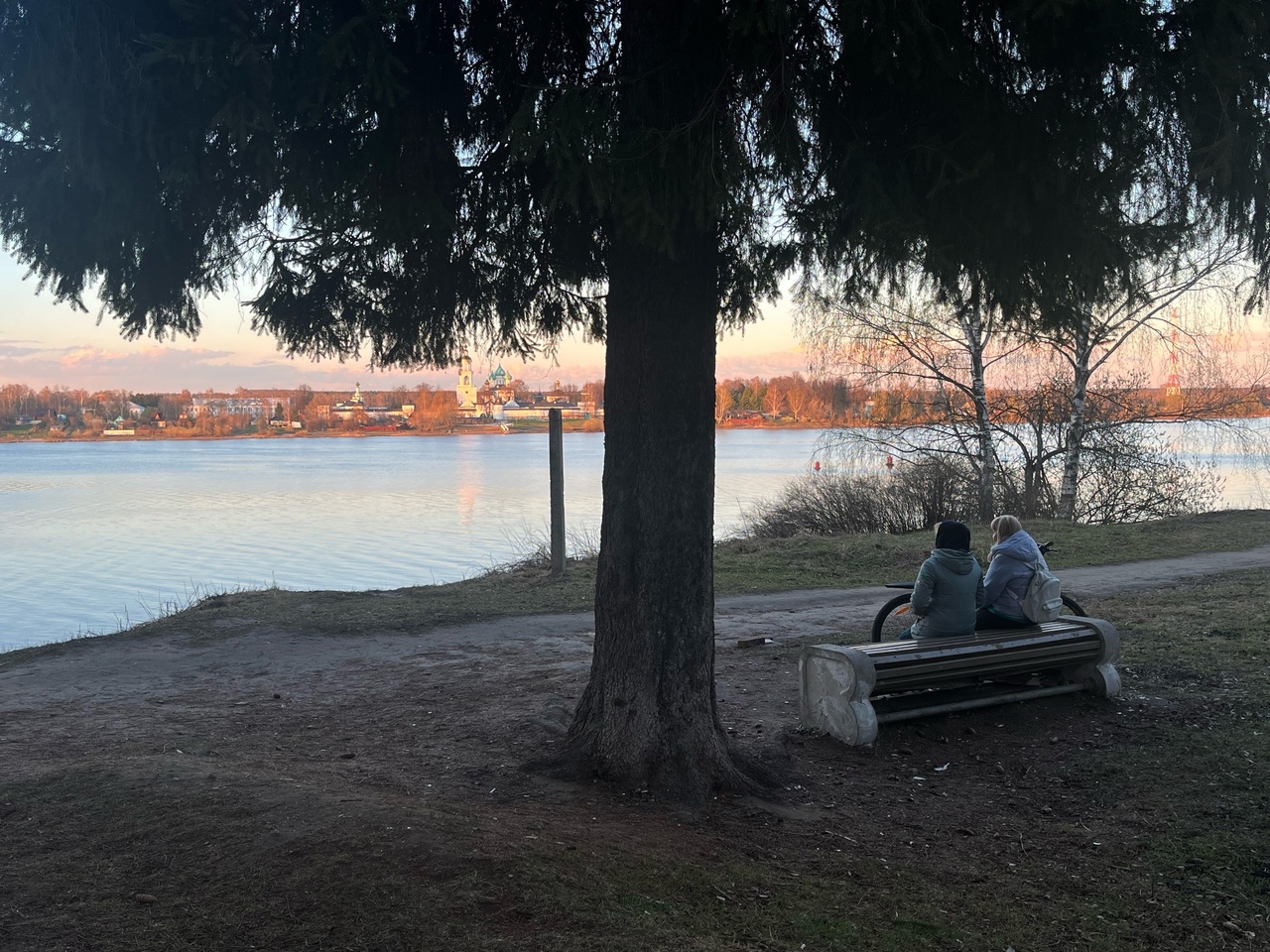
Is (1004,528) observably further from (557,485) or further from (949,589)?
(557,485)

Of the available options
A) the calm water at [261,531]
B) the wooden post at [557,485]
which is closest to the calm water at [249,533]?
the calm water at [261,531]

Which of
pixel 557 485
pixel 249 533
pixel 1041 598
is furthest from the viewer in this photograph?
pixel 249 533

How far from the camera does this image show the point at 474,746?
6.23 metres

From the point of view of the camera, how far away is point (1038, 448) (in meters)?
24.2

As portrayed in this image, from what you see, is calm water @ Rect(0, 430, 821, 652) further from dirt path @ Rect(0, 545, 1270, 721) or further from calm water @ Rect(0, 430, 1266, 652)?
dirt path @ Rect(0, 545, 1270, 721)

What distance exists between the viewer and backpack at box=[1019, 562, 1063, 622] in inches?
281

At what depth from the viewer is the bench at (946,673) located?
20.4ft

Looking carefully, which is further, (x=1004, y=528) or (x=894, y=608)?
(x=894, y=608)

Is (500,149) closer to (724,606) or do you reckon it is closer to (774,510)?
(724,606)

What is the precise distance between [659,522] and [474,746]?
1.83 meters

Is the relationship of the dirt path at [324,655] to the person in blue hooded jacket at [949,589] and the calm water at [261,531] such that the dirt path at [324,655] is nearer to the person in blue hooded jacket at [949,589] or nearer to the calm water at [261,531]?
the person in blue hooded jacket at [949,589]

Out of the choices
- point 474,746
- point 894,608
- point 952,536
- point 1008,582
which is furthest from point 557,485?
point 474,746

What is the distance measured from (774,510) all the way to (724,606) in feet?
40.9

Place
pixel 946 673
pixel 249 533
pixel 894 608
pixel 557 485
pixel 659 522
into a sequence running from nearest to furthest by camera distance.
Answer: pixel 659 522 < pixel 946 673 < pixel 894 608 < pixel 557 485 < pixel 249 533
